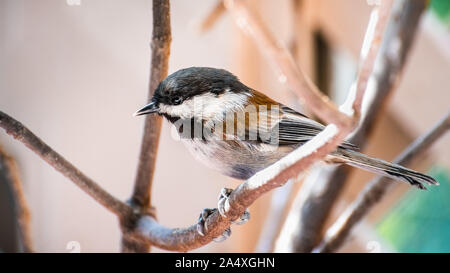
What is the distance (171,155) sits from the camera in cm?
74

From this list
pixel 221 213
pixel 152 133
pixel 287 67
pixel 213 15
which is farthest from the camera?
pixel 213 15

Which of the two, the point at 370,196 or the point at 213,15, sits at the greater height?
the point at 213,15

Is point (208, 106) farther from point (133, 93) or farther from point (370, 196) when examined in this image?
point (370, 196)

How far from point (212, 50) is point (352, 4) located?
353 millimetres

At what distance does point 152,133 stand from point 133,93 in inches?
2.3

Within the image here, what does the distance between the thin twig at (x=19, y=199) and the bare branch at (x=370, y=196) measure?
1.55 feet

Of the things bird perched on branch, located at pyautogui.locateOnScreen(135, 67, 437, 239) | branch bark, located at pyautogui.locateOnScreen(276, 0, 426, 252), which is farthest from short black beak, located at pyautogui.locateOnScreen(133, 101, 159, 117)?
branch bark, located at pyautogui.locateOnScreen(276, 0, 426, 252)

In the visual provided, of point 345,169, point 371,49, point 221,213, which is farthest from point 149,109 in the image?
point 345,169

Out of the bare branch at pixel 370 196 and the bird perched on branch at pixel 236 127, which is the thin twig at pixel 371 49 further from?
the bare branch at pixel 370 196

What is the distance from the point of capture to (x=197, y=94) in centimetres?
58

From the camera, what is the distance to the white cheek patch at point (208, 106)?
59cm

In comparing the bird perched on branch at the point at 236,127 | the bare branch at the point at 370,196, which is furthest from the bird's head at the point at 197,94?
the bare branch at the point at 370,196
